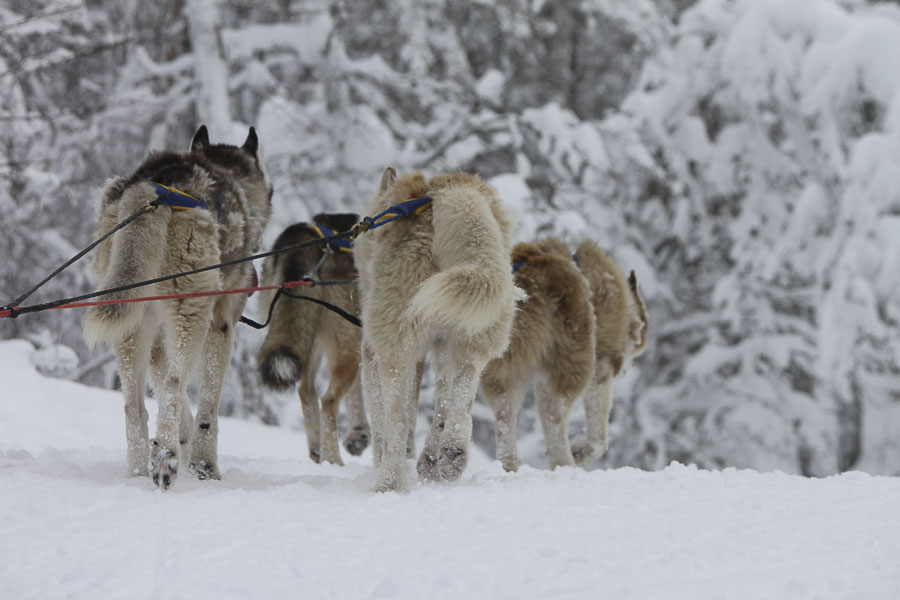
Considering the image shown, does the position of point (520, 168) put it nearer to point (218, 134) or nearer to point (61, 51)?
point (218, 134)

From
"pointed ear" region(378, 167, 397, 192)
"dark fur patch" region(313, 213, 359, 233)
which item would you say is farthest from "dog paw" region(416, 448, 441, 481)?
"dark fur patch" region(313, 213, 359, 233)

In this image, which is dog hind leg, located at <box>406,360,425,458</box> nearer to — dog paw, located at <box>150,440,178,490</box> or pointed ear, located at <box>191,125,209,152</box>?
dog paw, located at <box>150,440,178,490</box>

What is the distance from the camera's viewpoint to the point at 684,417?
58.0ft

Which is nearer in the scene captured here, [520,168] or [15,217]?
[15,217]

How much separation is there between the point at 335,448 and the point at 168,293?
107 inches

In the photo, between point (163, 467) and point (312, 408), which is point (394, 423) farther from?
point (312, 408)

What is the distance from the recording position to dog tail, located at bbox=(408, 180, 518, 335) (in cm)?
419

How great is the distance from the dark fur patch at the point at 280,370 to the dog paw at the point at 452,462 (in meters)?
2.15

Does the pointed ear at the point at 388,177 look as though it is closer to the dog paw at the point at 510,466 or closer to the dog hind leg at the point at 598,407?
the dog paw at the point at 510,466

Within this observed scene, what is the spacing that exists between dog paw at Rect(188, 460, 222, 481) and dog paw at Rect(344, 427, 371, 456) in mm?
1928

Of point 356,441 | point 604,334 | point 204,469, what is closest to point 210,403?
point 204,469

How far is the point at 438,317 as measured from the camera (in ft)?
14.3

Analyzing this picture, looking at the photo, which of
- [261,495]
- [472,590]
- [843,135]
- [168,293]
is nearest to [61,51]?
[168,293]

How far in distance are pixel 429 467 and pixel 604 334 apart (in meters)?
3.06
